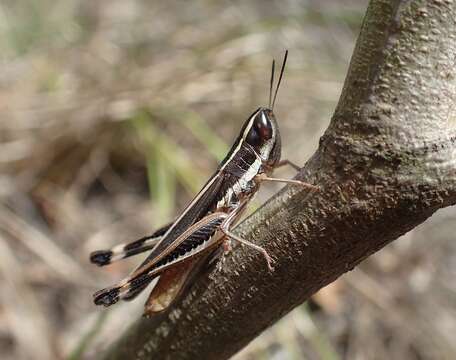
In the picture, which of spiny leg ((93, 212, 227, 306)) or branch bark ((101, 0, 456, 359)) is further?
spiny leg ((93, 212, 227, 306))

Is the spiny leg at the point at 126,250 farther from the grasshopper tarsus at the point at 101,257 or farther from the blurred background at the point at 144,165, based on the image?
the blurred background at the point at 144,165

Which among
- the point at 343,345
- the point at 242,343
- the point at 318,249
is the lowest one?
the point at 343,345

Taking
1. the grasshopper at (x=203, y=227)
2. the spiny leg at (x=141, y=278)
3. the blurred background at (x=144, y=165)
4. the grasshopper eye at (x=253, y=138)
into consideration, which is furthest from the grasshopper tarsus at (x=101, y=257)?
the blurred background at (x=144, y=165)

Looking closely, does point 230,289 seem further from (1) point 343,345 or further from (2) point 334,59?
(2) point 334,59

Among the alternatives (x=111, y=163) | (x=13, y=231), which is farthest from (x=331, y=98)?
(x=13, y=231)

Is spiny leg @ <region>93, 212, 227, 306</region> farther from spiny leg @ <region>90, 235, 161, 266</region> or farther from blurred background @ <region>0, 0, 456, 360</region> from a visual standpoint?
blurred background @ <region>0, 0, 456, 360</region>

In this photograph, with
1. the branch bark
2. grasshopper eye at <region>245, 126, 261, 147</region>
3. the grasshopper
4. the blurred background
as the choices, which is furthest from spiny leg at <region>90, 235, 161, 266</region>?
the blurred background

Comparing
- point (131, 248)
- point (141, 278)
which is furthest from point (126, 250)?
point (141, 278)
